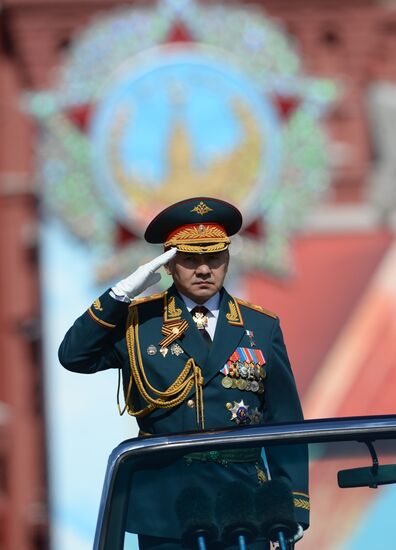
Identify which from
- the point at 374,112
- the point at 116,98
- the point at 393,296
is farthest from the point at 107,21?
the point at 393,296

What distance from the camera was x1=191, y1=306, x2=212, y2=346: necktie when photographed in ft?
12.2

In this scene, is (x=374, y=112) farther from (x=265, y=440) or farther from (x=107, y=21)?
(x=265, y=440)

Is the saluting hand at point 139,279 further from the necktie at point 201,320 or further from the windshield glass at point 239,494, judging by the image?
the windshield glass at point 239,494

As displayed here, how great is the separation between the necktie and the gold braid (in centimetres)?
8

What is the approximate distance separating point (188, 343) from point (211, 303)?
0.41 feet

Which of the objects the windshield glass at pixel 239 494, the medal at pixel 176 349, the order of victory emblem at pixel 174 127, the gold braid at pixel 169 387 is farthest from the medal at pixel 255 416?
the order of victory emblem at pixel 174 127

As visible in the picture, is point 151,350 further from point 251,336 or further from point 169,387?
point 251,336

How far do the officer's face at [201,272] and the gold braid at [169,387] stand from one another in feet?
0.54

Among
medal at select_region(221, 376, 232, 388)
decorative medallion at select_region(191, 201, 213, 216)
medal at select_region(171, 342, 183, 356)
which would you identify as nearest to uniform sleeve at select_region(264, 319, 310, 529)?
medal at select_region(221, 376, 232, 388)

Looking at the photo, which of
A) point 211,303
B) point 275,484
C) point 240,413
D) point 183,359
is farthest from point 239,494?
point 211,303

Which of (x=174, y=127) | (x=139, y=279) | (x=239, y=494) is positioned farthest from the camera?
(x=174, y=127)

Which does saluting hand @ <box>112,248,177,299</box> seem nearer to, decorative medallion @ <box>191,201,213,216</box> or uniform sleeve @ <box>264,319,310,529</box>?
decorative medallion @ <box>191,201,213,216</box>

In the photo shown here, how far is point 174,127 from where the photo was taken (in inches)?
495

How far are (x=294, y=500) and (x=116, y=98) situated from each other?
9.58m
